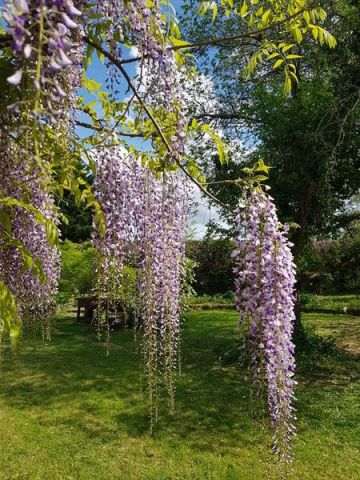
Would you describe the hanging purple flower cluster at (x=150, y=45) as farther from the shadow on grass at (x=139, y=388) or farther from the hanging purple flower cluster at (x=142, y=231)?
the shadow on grass at (x=139, y=388)

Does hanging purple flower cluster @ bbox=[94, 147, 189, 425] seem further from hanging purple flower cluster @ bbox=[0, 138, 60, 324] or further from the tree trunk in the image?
the tree trunk

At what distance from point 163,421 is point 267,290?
13.5 ft

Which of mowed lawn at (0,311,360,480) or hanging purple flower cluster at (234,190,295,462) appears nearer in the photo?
hanging purple flower cluster at (234,190,295,462)

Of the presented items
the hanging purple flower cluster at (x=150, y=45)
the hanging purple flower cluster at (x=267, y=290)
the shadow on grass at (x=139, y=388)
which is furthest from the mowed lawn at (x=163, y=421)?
the hanging purple flower cluster at (x=150, y=45)

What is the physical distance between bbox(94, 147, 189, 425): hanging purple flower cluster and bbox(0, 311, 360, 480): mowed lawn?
1030 mm

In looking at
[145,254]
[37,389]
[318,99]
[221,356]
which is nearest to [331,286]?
[221,356]

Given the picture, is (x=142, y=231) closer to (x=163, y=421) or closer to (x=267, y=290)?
(x=267, y=290)

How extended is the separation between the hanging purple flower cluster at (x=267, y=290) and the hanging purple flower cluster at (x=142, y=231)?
73 cm

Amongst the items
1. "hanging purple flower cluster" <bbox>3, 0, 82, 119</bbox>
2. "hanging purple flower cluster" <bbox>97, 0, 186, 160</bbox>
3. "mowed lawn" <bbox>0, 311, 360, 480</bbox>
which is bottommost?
"mowed lawn" <bbox>0, 311, 360, 480</bbox>

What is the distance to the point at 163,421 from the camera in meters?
5.95

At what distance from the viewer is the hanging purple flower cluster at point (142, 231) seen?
3.05 m

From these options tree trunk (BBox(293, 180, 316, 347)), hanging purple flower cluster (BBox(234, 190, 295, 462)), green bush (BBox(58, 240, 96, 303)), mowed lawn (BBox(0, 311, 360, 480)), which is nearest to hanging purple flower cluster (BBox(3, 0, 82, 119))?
hanging purple flower cluster (BBox(234, 190, 295, 462))

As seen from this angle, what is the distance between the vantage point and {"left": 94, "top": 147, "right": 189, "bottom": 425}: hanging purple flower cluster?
3.05 m

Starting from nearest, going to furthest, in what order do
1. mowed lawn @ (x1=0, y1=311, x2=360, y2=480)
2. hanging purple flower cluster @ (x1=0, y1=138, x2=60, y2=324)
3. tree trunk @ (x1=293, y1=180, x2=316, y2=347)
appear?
hanging purple flower cluster @ (x1=0, y1=138, x2=60, y2=324), mowed lawn @ (x1=0, y1=311, x2=360, y2=480), tree trunk @ (x1=293, y1=180, x2=316, y2=347)
